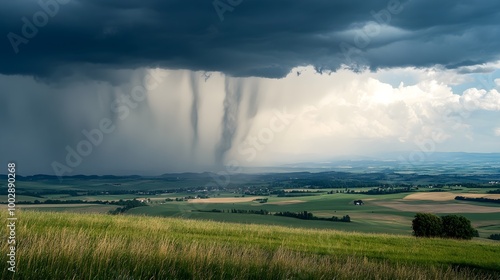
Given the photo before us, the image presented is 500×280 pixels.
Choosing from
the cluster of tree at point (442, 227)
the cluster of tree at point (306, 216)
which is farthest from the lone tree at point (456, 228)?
the cluster of tree at point (306, 216)

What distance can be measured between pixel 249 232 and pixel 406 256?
978cm

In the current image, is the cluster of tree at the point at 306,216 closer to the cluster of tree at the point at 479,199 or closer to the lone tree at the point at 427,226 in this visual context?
the lone tree at the point at 427,226

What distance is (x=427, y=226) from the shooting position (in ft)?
144

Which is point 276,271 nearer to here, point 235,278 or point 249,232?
point 235,278

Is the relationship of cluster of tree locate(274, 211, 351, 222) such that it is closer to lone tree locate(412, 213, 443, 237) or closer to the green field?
the green field

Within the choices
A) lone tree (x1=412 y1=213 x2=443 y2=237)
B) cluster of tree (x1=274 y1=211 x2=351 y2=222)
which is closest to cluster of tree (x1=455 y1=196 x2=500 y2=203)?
cluster of tree (x1=274 y1=211 x2=351 y2=222)

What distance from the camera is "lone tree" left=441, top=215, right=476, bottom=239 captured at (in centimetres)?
4397

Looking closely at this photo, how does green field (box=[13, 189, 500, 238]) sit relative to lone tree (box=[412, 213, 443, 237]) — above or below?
below

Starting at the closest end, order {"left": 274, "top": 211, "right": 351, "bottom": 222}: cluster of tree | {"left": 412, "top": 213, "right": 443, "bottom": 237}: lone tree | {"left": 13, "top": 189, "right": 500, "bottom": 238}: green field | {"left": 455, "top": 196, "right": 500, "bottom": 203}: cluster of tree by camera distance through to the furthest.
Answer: {"left": 412, "top": 213, "right": 443, "bottom": 237}: lone tree < {"left": 13, "top": 189, "right": 500, "bottom": 238}: green field < {"left": 274, "top": 211, "right": 351, "bottom": 222}: cluster of tree < {"left": 455, "top": 196, "right": 500, "bottom": 203}: cluster of tree

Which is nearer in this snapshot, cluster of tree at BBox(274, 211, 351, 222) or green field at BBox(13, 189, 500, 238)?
green field at BBox(13, 189, 500, 238)

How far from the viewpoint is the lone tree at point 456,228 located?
44.0m

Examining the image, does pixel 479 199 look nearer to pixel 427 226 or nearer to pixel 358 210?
pixel 358 210

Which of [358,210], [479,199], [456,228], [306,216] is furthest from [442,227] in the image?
[479,199]

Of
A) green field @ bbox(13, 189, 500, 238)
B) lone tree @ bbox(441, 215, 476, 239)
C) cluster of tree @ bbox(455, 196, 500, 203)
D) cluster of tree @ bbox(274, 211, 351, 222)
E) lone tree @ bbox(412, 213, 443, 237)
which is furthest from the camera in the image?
cluster of tree @ bbox(455, 196, 500, 203)
